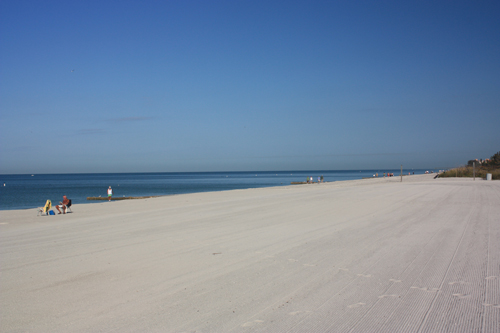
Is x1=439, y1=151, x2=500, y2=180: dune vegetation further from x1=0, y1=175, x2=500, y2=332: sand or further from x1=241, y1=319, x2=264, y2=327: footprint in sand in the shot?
x1=241, y1=319, x2=264, y2=327: footprint in sand

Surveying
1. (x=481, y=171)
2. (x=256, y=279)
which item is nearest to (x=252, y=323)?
(x=256, y=279)

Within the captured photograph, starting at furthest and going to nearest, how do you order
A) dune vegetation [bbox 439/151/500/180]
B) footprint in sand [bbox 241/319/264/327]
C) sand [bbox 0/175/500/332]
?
dune vegetation [bbox 439/151/500/180] → sand [bbox 0/175/500/332] → footprint in sand [bbox 241/319/264/327]

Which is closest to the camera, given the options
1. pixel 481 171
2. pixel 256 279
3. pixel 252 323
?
pixel 252 323

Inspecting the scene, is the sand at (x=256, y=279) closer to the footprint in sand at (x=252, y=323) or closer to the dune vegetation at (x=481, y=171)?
the footprint in sand at (x=252, y=323)

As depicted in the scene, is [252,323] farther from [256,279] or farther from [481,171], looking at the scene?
[481,171]

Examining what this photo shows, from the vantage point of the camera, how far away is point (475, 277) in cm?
545

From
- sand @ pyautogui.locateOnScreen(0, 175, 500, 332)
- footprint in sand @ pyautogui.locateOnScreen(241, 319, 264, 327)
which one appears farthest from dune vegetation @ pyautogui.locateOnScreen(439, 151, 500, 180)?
footprint in sand @ pyautogui.locateOnScreen(241, 319, 264, 327)

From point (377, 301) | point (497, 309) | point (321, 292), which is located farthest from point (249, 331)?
point (497, 309)

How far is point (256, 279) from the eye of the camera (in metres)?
5.50

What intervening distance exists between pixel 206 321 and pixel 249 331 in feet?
1.74

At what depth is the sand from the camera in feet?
13.2

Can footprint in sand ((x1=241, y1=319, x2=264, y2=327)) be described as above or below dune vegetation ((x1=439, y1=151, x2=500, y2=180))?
below

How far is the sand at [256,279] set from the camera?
13.2 feet

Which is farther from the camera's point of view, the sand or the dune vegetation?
the dune vegetation
